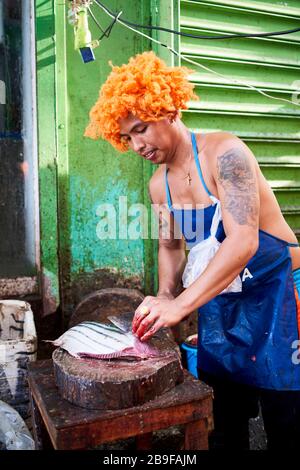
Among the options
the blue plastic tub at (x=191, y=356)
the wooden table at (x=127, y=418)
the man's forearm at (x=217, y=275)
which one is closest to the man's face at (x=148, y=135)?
the man's forearm at (x=217, y=275)

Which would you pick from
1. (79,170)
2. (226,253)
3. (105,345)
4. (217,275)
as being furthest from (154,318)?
(79,170)

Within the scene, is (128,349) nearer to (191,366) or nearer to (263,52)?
(191,366)

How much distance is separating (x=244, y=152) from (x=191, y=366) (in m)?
2.28

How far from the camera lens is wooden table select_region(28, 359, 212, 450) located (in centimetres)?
182

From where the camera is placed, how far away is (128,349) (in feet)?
7.14

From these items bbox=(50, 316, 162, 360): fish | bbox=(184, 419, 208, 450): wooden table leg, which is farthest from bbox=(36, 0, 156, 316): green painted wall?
bbox=(184, 419, 208, 450): wooden table leg

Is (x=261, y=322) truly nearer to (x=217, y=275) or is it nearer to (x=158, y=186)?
(x=217, y=275)

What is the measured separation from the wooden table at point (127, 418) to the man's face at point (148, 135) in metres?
1.31

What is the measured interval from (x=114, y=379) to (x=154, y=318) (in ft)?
1.30

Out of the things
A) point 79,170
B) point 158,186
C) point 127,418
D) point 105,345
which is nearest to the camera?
point 127,418

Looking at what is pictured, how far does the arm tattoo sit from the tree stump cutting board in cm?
82

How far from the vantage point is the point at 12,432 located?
2496mm

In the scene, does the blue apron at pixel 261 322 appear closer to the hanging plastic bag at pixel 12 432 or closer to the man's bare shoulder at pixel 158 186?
the man's bare shoulder at pixel 158 186
